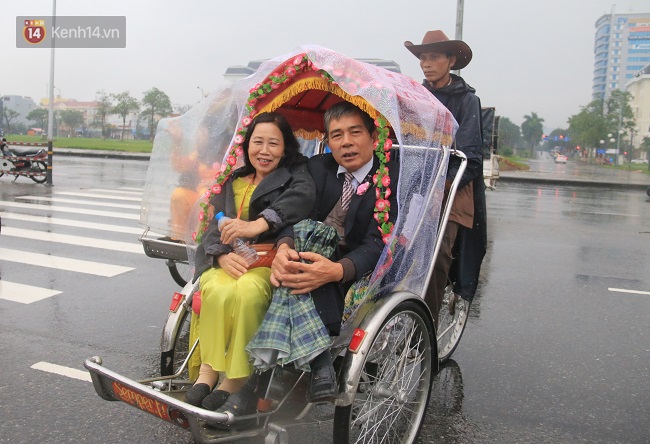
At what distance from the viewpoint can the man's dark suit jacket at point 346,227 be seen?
264cm

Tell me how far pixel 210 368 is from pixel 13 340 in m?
2.32

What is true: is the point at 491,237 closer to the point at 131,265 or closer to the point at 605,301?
the point at 605,301

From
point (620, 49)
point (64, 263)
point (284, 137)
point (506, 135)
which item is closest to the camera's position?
point (284, 137)

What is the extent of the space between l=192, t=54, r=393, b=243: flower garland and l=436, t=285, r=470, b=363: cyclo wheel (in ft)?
5.10

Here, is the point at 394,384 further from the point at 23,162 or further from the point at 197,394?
the point at 23,162

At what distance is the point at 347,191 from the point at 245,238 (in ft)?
1.86

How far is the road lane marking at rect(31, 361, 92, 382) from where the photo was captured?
369 centimetres

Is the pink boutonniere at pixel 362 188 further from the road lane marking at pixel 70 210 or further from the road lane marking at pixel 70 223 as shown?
the road lane marking at pixel 70 210

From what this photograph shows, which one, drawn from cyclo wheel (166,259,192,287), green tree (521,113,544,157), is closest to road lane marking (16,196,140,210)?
cyclo wheel (166,259,192,287)

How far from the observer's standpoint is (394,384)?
285 centimetres

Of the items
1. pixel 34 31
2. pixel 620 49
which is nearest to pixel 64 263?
pixel 34 31

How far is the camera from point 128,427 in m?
3.10

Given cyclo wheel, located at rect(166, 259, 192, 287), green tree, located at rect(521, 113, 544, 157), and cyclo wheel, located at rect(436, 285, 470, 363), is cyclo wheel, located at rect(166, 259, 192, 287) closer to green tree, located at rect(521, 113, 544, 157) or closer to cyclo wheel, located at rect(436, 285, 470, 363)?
cyclo wheel, located at rect(436, 285, 470, 363)

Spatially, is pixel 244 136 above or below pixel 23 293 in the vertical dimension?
above
